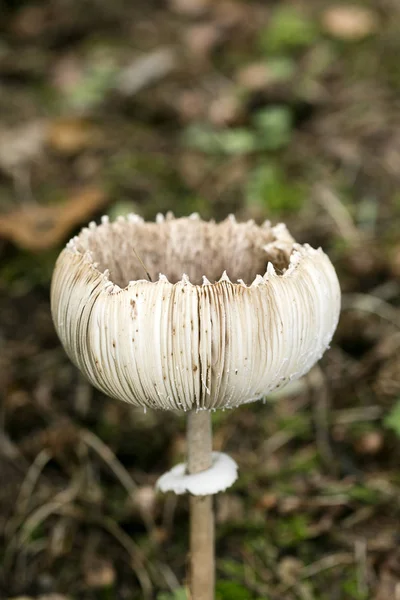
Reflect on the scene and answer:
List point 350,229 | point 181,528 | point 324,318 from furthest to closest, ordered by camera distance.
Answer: point 350,229, point 181,528, point 324,318

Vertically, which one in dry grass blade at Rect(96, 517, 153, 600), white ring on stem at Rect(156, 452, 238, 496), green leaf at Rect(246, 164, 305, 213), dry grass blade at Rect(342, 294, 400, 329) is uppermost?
green leaf at Rect(246, 164, 305, 213)

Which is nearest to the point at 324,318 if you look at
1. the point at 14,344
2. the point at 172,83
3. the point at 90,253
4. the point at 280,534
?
the point at 90,253

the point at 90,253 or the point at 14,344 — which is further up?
the point at 90,253

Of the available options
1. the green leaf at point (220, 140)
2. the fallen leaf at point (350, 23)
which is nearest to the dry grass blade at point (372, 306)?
the green leaf at point (220, 140)

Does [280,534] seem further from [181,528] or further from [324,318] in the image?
[324,318]

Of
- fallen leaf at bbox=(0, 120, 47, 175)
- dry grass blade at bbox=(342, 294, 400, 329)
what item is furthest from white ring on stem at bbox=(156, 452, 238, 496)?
fallen leaf at bbox=(0, 120, 47, 175)

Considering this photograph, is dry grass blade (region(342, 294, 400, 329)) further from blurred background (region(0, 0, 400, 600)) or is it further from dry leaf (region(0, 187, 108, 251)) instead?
dry leaf (region(0, 187, 108, 251))

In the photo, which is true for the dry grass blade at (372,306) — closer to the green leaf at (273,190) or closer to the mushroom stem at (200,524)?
the green leaf at (273,190)
